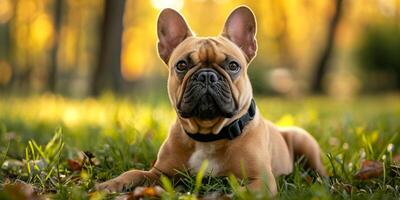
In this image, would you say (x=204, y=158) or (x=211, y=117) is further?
(x=204, y=158)

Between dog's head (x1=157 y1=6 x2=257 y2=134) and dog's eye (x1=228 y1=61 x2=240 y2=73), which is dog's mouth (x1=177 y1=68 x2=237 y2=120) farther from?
dog's eye (x1=228 y1=61 x2=240 y2=73)

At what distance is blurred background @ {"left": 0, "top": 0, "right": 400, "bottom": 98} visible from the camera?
59.3ft

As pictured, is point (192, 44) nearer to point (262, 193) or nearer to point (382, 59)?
point (262, 193)

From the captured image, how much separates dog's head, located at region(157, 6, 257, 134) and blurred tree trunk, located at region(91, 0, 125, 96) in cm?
964

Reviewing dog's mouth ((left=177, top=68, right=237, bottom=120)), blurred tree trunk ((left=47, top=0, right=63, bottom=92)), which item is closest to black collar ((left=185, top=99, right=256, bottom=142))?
dog's mouth ((left=177, top=68, right=237, bottom=120))

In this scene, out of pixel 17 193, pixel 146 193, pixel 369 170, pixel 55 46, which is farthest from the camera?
pixel 55 46

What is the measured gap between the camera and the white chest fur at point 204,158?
4.17 meters

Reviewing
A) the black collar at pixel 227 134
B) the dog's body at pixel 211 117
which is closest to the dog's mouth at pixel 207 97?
the dog's body at pixel 211 117

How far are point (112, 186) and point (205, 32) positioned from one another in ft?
114

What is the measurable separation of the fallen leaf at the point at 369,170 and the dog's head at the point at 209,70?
93 cm

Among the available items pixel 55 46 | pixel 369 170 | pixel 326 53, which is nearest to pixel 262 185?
pixel 369 170

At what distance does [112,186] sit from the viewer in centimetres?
387

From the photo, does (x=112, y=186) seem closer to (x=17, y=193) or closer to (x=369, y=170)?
(x=17, y=193)

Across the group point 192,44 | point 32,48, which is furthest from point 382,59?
point 192,44
